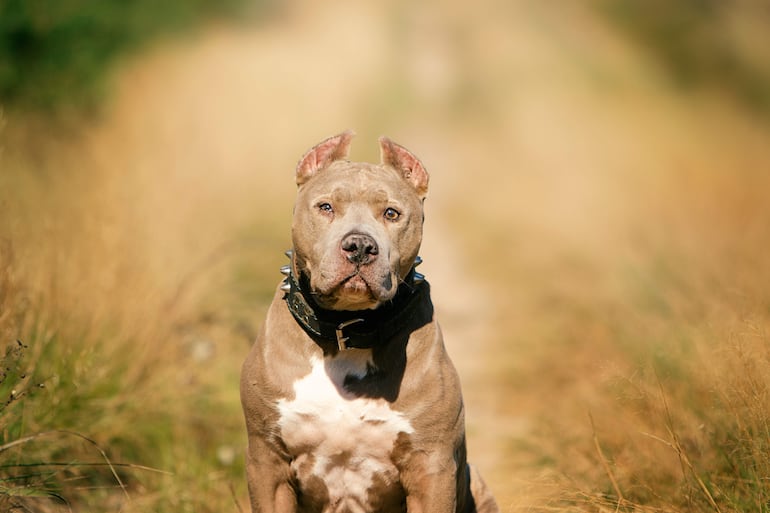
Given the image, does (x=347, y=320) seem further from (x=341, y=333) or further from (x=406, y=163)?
(x=406, y=163)

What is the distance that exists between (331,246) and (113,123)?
5.82 m

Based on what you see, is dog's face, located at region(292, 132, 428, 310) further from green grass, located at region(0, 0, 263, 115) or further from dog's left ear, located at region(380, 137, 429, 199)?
green grass, located at region(0, 0, 263, 115)

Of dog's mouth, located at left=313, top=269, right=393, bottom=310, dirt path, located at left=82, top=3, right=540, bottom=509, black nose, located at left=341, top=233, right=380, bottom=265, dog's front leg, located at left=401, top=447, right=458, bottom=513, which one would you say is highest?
black nose, located at left=341, top=233, right=380, bottom=265

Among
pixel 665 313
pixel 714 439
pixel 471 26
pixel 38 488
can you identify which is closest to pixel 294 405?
pixel 38 488

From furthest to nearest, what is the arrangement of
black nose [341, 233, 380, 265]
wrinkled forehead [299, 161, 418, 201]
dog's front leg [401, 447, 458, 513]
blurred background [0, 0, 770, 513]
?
blurred background [0, 0, 770, 513] < wrinkled forehead [299, 161, 418, 201] < dog's front leg [401, 447, 458, 513] < black nose [341, 233, 380, 265]

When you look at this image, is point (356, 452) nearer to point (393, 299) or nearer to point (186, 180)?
point (393, 299)

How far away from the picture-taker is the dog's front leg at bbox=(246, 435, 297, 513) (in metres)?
3.68

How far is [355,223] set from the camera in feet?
12.0

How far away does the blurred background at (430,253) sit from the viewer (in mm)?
4297

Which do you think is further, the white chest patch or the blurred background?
the blurred background

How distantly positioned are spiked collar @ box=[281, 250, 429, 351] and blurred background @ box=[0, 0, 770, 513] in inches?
32.9

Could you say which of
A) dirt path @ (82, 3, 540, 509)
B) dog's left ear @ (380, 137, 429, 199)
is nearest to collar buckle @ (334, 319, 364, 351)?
dog's left ear @ (380, 137, 429, 199)

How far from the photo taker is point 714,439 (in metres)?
4.17

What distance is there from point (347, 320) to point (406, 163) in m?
0.83
